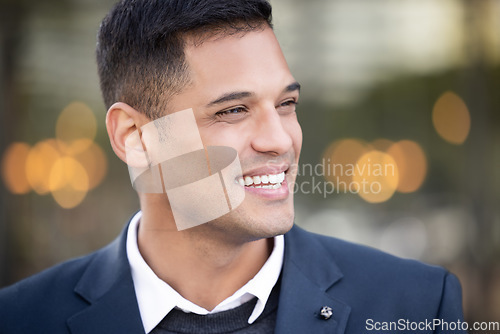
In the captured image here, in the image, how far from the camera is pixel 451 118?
686 cm

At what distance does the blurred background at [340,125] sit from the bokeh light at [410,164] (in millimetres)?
16

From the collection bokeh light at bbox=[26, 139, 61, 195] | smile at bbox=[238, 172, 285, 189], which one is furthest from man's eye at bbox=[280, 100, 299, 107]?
bokeh light at bbox=[26, 139, 61, 195]

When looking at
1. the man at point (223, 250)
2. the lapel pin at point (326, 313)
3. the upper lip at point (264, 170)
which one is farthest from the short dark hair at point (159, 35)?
the lapel pin at point (326, 313)

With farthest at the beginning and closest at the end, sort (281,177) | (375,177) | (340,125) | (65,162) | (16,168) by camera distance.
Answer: (65,162), (340,125), (375,177), (16,168), (281,177)

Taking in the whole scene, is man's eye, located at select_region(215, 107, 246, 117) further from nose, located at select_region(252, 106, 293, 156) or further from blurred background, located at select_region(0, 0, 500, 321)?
blurred background, located at select_region(0, 0, 500, 321)

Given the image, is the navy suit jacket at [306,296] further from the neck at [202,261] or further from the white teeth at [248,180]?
the white teeth at [248,180]

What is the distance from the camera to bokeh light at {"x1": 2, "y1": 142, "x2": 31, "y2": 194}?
22.0 ft

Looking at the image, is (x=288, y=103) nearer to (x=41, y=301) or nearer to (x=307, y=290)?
(x=307, y=290)

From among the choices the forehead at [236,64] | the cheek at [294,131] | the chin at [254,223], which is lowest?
the chin at [254,223]

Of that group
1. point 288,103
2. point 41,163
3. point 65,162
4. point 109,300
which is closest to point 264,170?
point 288,103

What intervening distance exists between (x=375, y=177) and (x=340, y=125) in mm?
899

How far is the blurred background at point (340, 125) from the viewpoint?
6.61m

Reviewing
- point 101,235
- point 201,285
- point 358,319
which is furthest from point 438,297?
point 101,235

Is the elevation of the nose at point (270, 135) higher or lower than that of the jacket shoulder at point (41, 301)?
higher
